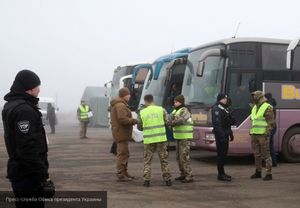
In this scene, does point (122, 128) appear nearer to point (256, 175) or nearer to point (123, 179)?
point (123, 179)

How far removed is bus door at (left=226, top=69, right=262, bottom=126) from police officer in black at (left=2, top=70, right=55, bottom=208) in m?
8.27

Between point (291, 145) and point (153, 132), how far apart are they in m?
5.33

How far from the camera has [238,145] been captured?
11.9m

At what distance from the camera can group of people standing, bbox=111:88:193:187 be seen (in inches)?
355

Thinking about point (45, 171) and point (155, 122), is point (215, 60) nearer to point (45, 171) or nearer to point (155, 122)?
point (155, 122)

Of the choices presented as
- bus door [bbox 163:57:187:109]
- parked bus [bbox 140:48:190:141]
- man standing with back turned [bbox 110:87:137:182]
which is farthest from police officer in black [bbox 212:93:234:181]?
bus door [bbox 163:57:187:109]

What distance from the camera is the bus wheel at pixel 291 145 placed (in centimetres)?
1260

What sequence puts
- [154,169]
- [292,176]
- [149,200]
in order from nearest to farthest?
1. [149,200]
2. [292,176]
3. [154,169]

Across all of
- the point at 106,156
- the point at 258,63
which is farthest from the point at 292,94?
the point at 106,156

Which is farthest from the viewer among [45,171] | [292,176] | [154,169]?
[154,169]

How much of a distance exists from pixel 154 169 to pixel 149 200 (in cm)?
387

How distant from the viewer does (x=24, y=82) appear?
13.8 feet

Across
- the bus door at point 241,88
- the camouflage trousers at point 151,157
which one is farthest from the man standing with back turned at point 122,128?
the bus door at point 241,88

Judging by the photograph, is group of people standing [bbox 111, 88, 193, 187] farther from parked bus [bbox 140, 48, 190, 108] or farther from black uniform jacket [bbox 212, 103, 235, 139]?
parked bus [bbox 140, 48, 190, 108]
